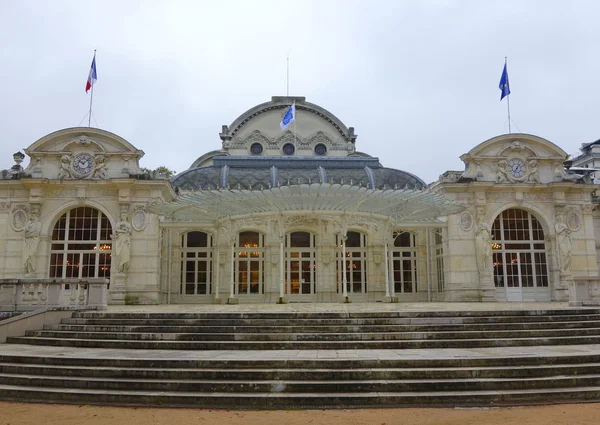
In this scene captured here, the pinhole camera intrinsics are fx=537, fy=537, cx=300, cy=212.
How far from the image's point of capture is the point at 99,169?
2517cm

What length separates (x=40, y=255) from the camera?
2456cm

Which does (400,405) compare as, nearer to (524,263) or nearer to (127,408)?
(127,408)

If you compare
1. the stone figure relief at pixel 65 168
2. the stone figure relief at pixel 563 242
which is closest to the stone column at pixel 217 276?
the stone figure relief at pixel 65 168

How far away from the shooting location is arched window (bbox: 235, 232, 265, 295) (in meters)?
26.1

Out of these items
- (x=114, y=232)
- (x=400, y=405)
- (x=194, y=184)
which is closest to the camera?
(x=400, y=405)

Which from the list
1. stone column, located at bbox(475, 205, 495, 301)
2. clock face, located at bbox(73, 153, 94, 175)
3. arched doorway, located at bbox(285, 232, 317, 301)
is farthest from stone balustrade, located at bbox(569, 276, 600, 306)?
clock face, located at bbox(73, 153, 94, 175)

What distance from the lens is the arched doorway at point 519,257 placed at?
2622 cm

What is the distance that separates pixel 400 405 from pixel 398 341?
3237 millimetres

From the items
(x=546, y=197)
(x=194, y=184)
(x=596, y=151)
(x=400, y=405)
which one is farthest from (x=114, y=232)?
(x=596, y=151)

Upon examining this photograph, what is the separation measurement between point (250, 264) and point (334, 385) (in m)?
17.8

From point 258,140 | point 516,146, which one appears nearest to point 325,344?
point 516,146

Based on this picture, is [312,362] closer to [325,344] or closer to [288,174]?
[325,344]

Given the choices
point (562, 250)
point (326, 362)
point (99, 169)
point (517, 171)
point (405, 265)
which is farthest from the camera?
point (405, 265)

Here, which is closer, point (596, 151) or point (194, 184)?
point (194, 184)
